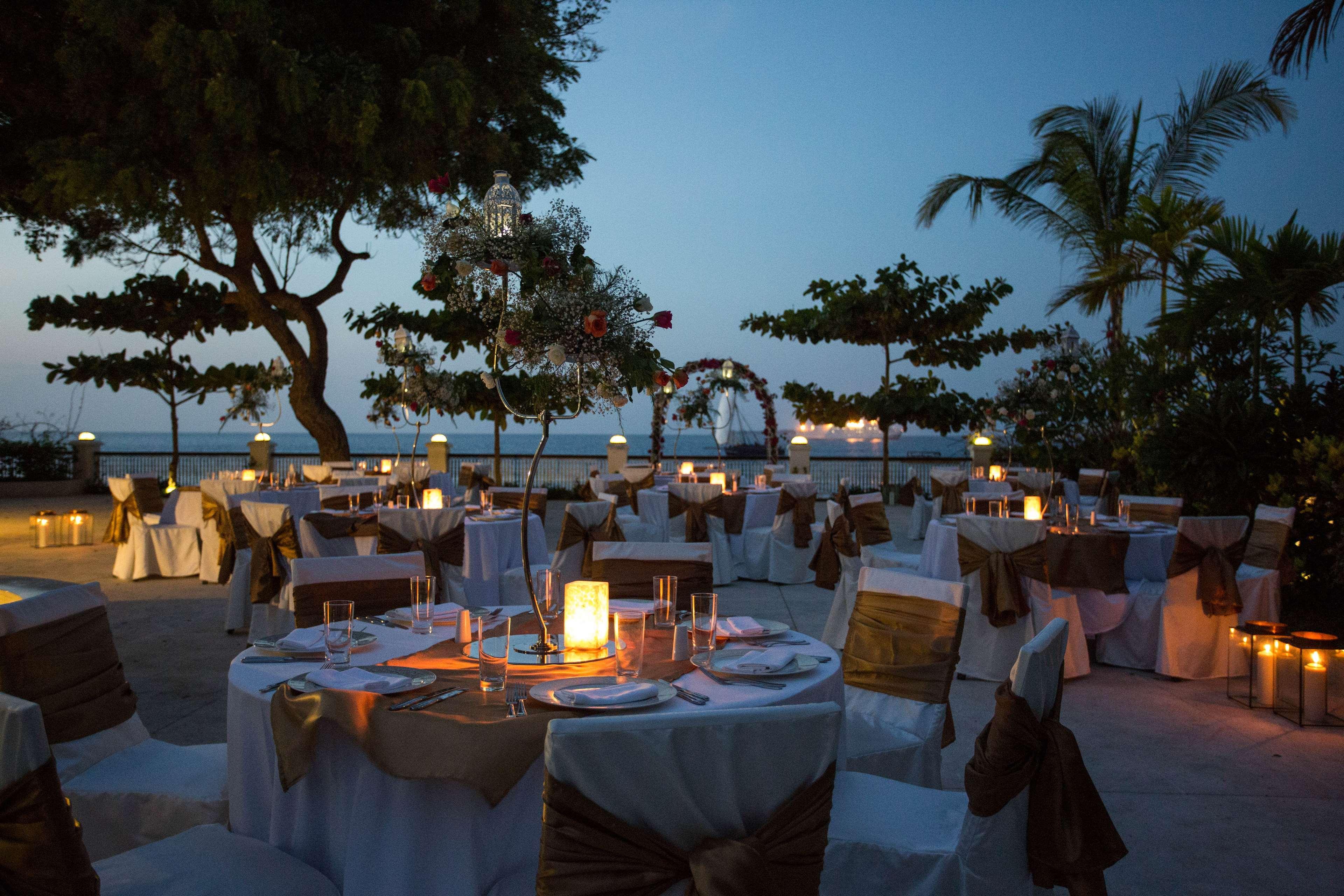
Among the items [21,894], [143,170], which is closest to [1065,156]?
[143,170]

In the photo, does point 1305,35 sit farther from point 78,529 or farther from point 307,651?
→ point 78,529

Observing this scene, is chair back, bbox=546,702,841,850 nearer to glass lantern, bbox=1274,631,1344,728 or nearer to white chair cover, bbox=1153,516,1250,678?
glass lantern, bbox=1274,631,1344,728

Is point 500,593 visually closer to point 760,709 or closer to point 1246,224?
point 760,709

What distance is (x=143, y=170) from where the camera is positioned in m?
10.3

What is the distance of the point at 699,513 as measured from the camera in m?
7.98

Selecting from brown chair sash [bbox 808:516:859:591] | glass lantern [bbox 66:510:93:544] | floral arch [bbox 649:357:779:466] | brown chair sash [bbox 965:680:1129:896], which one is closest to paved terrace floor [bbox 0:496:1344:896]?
brown chair sash [bbox 808:516:859:591]

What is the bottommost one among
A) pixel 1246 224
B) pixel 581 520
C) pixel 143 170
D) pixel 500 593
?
pixel 500 593

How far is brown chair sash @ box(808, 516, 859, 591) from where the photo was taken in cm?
596

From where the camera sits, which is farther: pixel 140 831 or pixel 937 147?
pixel 937 147

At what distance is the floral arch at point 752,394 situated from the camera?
35.7ft

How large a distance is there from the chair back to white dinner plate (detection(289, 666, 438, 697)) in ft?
2.44

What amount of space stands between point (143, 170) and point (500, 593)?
8006 millimetres

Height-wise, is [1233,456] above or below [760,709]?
above

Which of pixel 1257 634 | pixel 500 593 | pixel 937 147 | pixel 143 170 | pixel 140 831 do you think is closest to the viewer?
pixel 140 831
